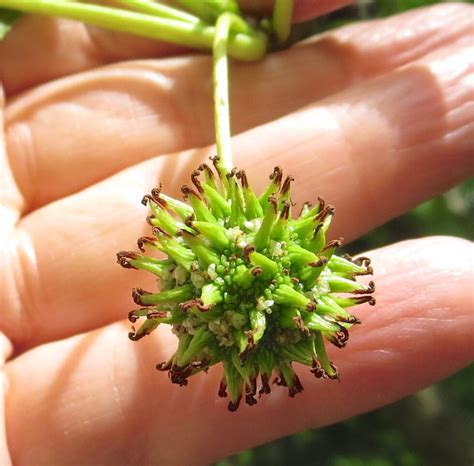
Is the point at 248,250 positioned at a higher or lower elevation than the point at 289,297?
higher

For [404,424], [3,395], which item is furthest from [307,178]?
[404,424]

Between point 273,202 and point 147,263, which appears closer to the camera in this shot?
point 273,202

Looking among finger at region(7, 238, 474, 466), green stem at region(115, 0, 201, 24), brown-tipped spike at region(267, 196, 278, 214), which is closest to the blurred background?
green stem at region(115, 0, 201, 24)

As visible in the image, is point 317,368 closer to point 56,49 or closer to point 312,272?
point 312,272

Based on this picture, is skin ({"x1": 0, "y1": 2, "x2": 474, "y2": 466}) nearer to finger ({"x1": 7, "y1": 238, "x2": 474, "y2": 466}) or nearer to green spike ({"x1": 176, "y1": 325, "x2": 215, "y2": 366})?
finger ({"x1": 7, "y1": 238, "x2": 474, "y2": 466})

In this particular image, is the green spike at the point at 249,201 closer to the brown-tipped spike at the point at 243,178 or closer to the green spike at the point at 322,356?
the brown-tipped spike at the point at 243,178

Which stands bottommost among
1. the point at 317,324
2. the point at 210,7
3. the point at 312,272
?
the point at 317,324

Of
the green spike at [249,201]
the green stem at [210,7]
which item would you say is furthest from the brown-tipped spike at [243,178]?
the green stem at [210,7]
